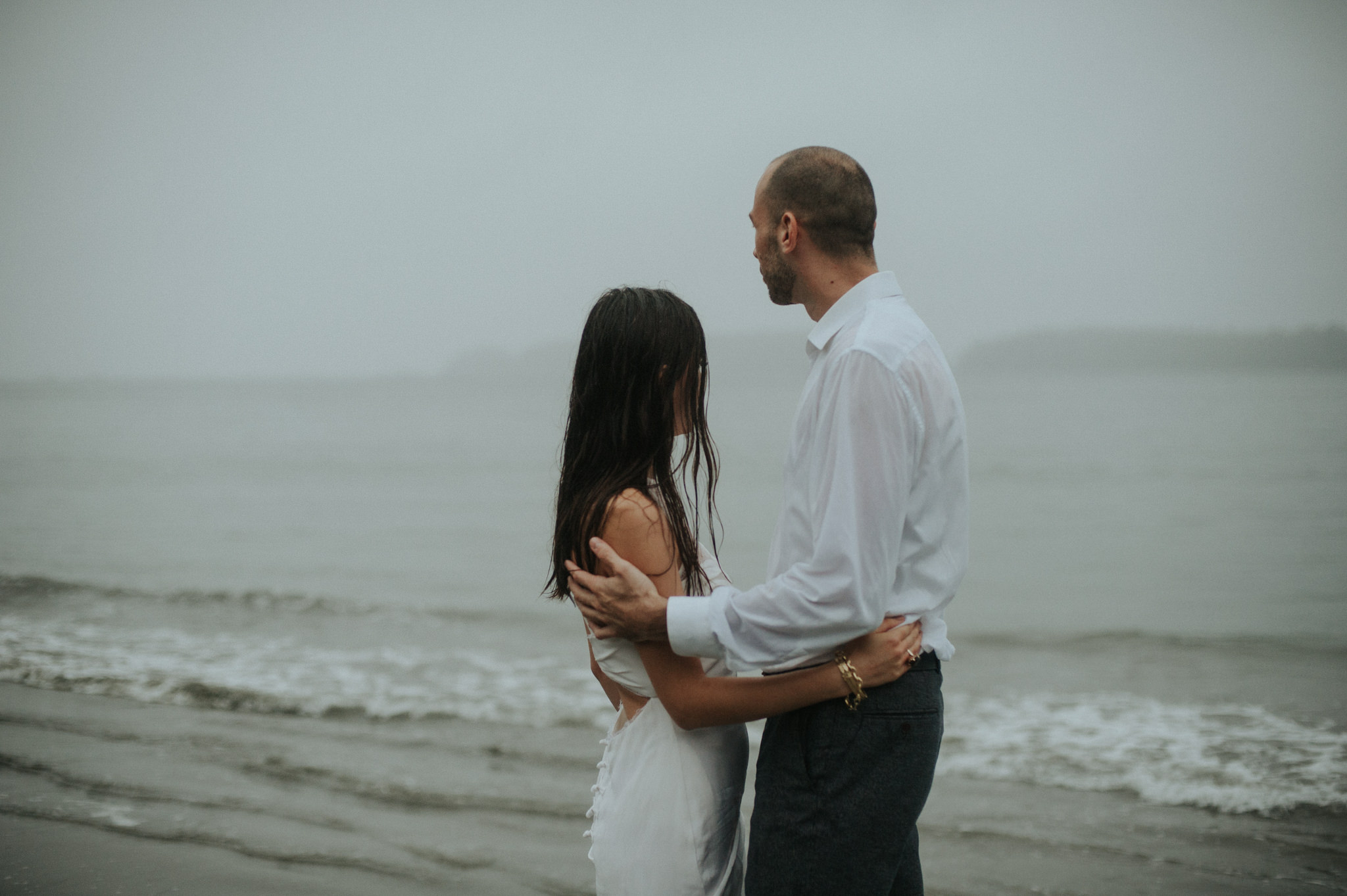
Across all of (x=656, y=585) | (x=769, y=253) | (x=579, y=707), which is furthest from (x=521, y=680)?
(x=769, y=253)

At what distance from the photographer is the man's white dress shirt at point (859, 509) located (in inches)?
66.0

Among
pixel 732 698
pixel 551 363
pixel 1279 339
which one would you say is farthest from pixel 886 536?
pixel 551 363

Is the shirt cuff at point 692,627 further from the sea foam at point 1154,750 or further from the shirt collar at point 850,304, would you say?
the sea foam at point 1154,750

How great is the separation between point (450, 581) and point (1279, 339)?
59.0m

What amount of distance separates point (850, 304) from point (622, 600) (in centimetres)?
76

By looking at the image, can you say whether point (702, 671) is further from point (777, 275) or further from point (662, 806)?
point (777, 275)

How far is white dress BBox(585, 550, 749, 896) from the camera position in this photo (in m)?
1.94

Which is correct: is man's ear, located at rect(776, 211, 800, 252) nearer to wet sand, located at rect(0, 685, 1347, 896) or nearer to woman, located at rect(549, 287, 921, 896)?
woman, located at rect(549, 287, 921, 896)

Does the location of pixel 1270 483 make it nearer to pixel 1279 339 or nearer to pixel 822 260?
pixel 822 260

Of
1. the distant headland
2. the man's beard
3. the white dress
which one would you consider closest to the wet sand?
the white dress

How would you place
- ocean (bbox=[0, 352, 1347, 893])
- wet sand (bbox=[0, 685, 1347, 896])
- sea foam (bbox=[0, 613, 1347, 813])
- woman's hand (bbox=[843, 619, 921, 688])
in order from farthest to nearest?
sea foam (bbox=[0, 613, 1347, 813]) < ocean (bbox=[0, 352, 1347, 893]) < wet sand (bbox=[0, 685, 1347, 896]) < woman's hand (bbox=[843, 619, 921, 688])

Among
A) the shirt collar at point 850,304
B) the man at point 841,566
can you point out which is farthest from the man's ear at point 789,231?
the shirt collar at point 850,304

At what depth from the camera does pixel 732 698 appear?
73.5 inches

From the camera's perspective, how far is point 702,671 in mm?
1917
